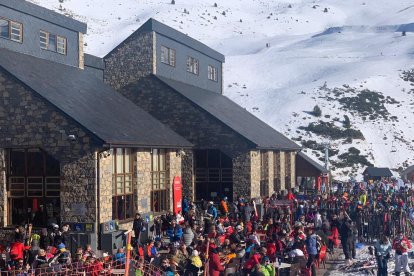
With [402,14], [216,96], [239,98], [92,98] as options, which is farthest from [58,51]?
[402,14]

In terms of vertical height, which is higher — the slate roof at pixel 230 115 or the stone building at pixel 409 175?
the slate roof at pixel 230 115

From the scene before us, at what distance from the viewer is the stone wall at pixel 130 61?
35188 mm

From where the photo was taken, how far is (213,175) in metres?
34.6

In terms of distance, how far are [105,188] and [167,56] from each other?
15.4 metres

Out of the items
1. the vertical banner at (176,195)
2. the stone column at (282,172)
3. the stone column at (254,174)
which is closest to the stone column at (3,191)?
the vertical banner at (176,195)

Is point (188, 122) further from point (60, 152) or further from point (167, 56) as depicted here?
point (60, 152)

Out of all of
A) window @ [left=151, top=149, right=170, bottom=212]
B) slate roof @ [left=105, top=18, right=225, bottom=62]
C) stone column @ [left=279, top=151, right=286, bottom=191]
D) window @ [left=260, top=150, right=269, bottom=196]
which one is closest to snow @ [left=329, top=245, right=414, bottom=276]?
window @ [left=151, top=149, right=170, bottom=212]

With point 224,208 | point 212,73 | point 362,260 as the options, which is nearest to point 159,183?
point 224,208

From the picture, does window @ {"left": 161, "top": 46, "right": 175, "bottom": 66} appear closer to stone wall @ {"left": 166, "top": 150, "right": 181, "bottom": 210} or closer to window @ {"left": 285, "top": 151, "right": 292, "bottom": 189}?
stone wall @ {"left": 166, "top": 150, "right": 181, "bottom": 210}

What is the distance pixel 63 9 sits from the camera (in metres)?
149

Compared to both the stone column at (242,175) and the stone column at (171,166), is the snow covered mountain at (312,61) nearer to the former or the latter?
the stone column at (242,175)

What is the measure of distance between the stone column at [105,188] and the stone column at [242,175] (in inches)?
435

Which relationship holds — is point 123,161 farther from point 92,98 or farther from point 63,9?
point 63,9

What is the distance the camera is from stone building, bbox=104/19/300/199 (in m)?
33.8
